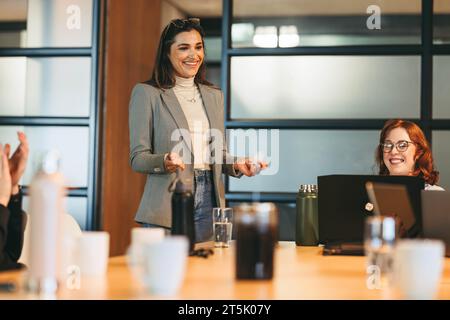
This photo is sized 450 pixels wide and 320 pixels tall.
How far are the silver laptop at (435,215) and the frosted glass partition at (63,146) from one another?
239 cm

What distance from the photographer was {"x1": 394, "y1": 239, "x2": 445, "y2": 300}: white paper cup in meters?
1.30

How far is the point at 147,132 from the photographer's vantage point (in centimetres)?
280

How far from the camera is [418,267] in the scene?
4.29ft

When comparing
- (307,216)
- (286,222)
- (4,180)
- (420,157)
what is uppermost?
(420,157)

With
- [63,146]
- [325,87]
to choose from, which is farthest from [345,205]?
[63,146]

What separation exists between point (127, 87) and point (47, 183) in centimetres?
299

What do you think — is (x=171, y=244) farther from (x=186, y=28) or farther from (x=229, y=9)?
(x=229, y=9)

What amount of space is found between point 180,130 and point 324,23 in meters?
1.59

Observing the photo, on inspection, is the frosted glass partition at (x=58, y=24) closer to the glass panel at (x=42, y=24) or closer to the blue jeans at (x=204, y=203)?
the glass panel at (x=42, y=24)

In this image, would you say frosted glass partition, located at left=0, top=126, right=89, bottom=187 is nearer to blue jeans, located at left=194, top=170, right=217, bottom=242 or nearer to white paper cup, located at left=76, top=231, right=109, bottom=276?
blue jeans, located at left=194, top=170, right=217, bottom=242

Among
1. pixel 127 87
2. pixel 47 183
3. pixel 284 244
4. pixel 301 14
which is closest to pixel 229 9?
pixel 301 14

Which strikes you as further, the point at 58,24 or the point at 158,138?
the point at 58,24

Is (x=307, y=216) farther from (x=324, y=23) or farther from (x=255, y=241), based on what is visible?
(x=324, y=23)

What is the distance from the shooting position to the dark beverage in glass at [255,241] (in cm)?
147
